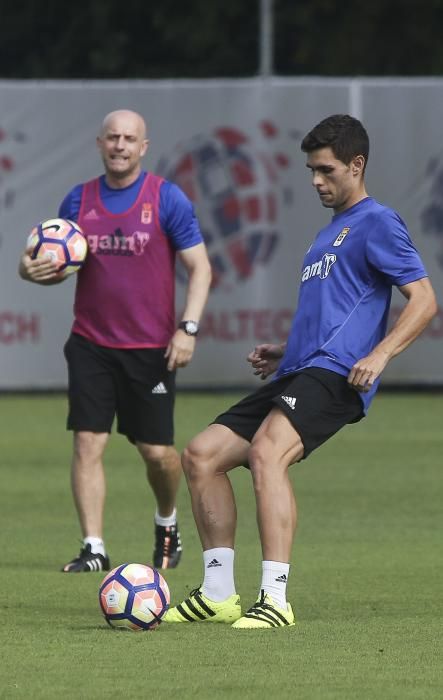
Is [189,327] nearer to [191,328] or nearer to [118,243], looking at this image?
[191,328]

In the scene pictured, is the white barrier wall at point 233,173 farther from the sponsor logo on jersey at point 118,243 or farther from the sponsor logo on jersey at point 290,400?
the sponsor logo on jersey at point 290,400

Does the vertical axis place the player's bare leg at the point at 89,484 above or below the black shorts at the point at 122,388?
below

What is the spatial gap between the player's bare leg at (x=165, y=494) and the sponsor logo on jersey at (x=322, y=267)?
2.40 meters

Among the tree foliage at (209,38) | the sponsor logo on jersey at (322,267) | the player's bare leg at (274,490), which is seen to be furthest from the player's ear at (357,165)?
the tree foliage at (209,38)

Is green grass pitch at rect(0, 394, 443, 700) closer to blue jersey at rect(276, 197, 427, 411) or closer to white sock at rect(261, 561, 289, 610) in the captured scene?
white sock at rect(261, 561, 289, 610)

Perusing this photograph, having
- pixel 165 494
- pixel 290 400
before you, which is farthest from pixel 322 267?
pixel 165 494

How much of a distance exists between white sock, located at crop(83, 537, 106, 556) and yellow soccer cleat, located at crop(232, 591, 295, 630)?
2.10 metres

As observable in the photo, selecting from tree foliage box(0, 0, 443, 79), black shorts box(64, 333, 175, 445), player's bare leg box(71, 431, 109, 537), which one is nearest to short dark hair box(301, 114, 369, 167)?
black shorts box(64, 333, 175, 445)

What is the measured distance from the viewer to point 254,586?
896 cm

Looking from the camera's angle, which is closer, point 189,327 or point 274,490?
point 274,490

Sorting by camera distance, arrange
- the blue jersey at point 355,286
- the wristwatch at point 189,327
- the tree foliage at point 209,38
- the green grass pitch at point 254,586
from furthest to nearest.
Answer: the tree foliage at point 209,38 → the wristwatch at point 189,327 → the blue jersey at point 355,286 → the green grass pitch at point 254,586

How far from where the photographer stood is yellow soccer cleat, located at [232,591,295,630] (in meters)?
7.48

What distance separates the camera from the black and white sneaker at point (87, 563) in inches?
373

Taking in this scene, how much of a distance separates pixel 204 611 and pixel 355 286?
1.47 m
